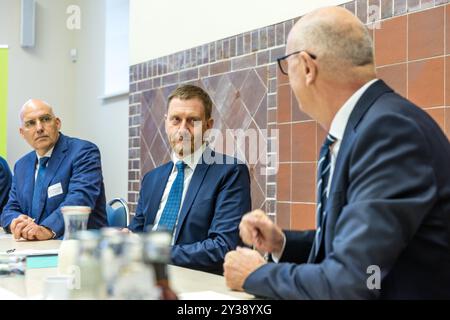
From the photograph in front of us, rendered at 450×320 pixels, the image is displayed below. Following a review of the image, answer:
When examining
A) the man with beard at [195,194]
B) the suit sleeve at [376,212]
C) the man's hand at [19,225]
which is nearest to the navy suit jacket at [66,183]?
the man's hand at [19,225]

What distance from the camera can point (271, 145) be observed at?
367cm

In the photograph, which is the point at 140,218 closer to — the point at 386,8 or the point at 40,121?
the point at 40,121

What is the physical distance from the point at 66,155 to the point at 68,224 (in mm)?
2221

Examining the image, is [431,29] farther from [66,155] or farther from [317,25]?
[66,155]

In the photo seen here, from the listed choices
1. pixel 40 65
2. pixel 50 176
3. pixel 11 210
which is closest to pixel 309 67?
pixel 50 176

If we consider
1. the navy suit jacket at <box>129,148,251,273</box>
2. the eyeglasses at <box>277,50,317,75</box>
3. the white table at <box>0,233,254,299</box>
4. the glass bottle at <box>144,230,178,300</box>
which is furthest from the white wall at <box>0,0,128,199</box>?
the glass bottle at <box>144,230,178,300</box>

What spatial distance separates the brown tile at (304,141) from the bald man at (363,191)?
67.2 inches

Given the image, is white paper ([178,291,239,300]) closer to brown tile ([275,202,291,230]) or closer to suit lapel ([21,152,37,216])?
brown tile ([275,202,291,230])

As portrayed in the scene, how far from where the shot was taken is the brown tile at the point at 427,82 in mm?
2709

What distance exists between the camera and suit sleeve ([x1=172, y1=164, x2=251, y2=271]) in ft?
7.92

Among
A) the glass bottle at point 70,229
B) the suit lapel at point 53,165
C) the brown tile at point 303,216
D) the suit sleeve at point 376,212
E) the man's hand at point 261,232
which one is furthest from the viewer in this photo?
the suit lapel at point 53,165

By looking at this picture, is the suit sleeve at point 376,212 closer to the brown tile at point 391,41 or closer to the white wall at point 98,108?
the brown tile at point 391,41
